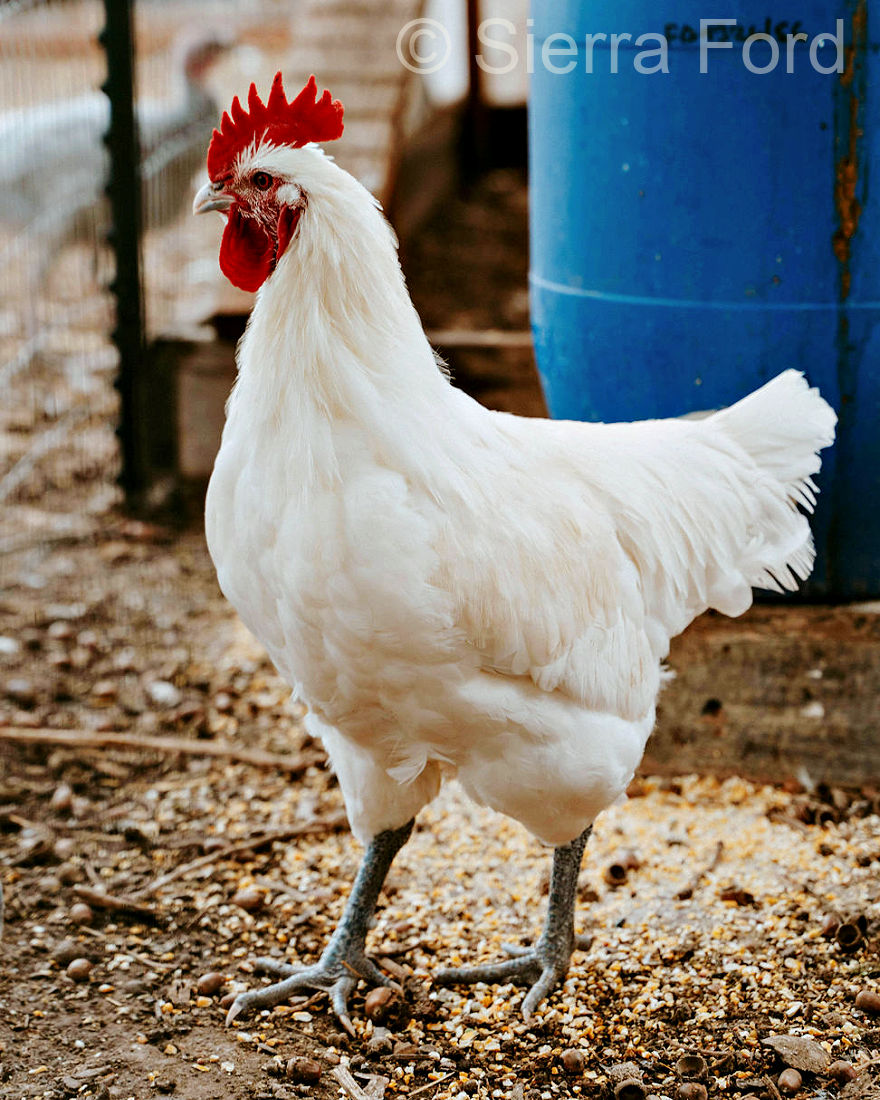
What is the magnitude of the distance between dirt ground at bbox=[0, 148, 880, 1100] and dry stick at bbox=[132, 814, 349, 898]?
1cm

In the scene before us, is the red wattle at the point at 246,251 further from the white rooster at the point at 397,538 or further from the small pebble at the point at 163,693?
the small pebble at the point at 163,693

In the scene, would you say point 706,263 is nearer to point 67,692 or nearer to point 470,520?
point 470,520

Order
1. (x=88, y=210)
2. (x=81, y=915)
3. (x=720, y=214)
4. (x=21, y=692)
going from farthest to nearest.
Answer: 1. (x=88, y=210)
2. (x=21, y=692)
3. (x=720, y=214)
4. (x=81, y=915)

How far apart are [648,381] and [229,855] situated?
1.76m

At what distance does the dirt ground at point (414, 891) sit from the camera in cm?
268

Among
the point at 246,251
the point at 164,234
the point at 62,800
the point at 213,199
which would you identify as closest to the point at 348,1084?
the point at 62,800

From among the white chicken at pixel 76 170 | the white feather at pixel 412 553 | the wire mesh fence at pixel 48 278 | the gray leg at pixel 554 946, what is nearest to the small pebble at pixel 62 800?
the white feather at pixel 412 553

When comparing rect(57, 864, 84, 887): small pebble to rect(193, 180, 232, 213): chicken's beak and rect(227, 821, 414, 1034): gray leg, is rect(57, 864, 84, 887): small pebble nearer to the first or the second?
rect(227, 821, 414, 1034): gray leg

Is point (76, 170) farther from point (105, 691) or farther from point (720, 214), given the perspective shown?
point (720, 214)

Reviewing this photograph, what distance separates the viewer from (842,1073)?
2578 mm

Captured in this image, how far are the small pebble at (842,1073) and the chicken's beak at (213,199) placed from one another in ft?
6.99

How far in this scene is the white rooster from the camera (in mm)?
2297

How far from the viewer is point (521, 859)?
11.2ft
